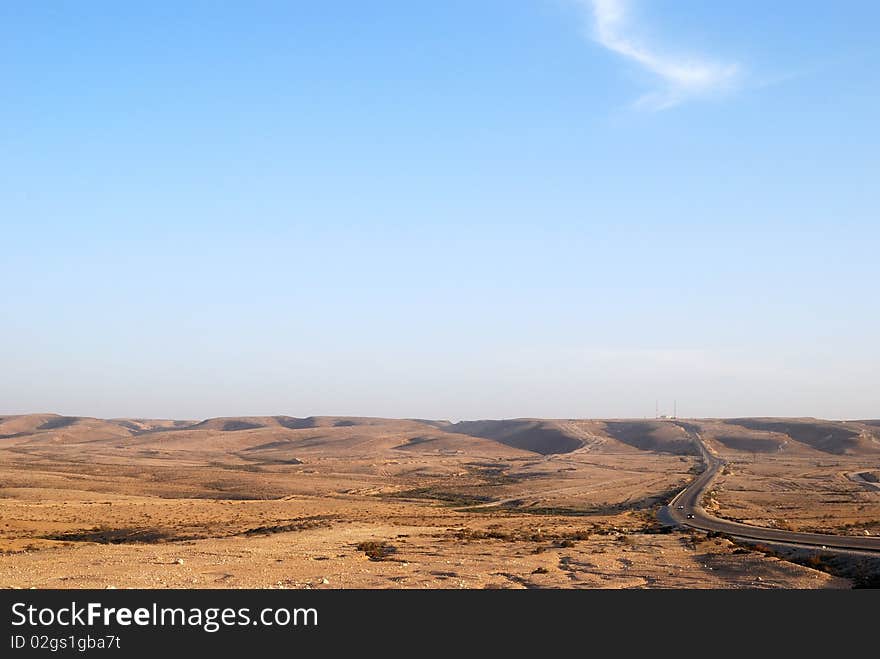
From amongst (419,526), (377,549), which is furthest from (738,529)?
(377,549)

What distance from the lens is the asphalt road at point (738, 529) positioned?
129 ft

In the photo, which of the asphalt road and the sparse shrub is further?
the asphalt road

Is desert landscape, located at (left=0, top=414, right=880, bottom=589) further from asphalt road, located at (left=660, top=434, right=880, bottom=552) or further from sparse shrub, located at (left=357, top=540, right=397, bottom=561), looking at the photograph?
asphalt road, located at (left=660, top=434, right=880, bottom=552)

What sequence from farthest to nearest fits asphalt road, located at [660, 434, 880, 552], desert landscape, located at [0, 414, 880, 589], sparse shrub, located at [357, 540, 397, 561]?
1. asphalt road, located at [660, 434, 880, 552]
2. sparse shrub, located at [357, 540, 397, 561]
3. desert landscape, located at [0, 414, 880, 589]

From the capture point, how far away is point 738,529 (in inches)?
1953

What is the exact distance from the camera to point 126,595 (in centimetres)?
1875

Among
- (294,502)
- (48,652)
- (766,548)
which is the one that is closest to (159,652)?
(48,652)

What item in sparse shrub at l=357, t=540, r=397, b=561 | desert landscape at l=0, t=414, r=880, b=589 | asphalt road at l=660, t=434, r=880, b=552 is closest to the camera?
desert landscape at l=0, t=414, r=880, b=589

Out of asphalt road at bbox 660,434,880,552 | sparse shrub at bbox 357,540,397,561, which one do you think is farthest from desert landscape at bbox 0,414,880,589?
asphalt road at bbox 660,434,880,552

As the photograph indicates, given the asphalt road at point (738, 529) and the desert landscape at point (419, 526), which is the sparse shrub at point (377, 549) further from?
the asphalt road at point (738, 529)

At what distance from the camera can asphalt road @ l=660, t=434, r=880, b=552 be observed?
129ft

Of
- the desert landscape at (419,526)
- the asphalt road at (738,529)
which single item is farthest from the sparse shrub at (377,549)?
the asphalt road at (738,529)

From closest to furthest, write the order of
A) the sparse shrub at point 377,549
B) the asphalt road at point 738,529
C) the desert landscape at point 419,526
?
the desert landscape at point 419,526
the sparse shrub at point 377,549
the asphalt road at point 738,529

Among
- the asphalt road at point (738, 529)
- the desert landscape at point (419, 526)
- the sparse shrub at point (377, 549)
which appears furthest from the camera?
the asphalt road at point (738, 529)
